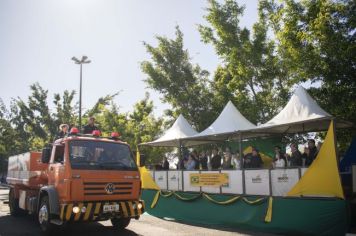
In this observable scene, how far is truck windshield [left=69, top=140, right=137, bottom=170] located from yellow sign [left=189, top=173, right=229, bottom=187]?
3.89m

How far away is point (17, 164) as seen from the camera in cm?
1298

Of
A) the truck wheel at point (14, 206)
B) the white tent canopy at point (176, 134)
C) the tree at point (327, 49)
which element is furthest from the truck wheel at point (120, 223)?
the tree at point (327, 49)

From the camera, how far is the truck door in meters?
8.89

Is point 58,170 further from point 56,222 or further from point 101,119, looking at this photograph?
point 101,119

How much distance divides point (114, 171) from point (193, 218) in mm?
4831

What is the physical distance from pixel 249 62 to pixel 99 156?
13223 millimetres

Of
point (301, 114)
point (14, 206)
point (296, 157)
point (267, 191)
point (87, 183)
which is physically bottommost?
point (14, 206)

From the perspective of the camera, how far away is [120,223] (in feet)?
34.4

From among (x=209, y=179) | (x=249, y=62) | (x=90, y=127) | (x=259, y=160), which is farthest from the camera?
(x=249, y=62)

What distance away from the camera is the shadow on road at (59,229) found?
9.60m

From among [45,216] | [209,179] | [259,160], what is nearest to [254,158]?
[259,160]

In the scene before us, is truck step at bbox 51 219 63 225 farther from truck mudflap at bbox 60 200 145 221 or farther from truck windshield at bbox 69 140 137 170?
truck windshield at bbox 69 140 137 170

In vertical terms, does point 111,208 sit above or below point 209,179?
below

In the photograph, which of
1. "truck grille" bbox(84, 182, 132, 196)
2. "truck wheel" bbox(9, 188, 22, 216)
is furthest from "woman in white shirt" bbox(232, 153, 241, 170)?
"truck wheel" bbox(9, 188, 22, 216)
